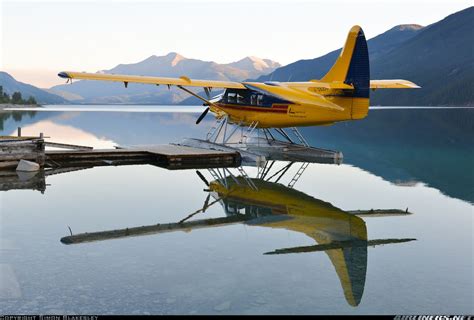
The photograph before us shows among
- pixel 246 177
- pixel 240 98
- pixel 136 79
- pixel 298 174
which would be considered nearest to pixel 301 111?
pixel 298 174

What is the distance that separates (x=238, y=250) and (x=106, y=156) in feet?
34.7

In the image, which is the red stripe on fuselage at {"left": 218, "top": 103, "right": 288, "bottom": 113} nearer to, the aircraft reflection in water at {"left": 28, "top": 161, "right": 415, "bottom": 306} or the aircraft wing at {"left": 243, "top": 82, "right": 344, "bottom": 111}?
the aircraft wing at {"left": 243, "top": 82, "right": 344, "bottom": 111}

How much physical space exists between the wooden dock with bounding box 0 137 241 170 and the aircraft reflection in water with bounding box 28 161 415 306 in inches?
95.8

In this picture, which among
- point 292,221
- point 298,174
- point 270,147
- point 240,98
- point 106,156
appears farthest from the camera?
point 270,147

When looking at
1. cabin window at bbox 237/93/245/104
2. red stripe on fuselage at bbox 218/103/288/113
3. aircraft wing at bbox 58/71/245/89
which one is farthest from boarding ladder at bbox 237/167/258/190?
aircraft wing at bbox 58/71/245/89

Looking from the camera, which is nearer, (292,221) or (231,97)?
(292,221)

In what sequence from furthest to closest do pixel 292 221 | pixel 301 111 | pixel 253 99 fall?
pixel 253 99 → pixel 301 111 → pixel 292 221

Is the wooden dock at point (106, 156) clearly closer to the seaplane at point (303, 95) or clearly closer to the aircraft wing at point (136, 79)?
the seaplane at point (303, 95)

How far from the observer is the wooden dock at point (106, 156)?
1459 cm

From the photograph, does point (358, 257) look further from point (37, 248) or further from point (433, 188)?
point (433, 188)

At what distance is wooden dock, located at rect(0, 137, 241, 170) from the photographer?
14594 mm

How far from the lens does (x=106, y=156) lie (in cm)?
1683

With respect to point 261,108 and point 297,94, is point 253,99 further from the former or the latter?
point 297,94

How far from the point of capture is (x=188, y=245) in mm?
7508
